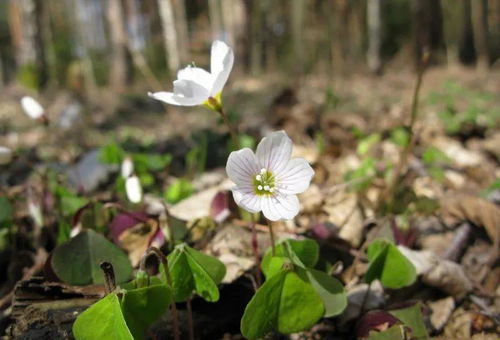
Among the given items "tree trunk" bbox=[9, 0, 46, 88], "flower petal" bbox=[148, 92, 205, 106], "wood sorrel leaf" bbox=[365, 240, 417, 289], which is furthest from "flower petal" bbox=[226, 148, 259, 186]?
"tree trunk" bbox=[9, 0, 46, 88]

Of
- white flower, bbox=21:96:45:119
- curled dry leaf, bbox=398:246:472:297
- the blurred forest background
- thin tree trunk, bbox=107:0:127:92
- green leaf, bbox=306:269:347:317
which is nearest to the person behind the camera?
green leaf, bbox=306:269:347:317

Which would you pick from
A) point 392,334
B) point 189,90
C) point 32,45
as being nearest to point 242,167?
point 189,90

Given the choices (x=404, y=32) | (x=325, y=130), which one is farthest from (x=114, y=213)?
(x=404, y=32)

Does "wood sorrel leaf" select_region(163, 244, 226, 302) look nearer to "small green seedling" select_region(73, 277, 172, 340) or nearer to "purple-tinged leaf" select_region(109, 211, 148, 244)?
"small green seedling" select_region(73, 277, 172, 340)

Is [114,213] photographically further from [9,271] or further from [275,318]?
[275,318]

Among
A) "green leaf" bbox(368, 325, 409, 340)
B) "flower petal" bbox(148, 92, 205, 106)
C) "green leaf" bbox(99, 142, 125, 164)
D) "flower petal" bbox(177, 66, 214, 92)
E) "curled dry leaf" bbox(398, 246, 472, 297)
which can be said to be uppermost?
"flower petal" bbox(177, 66, 214, 92)
